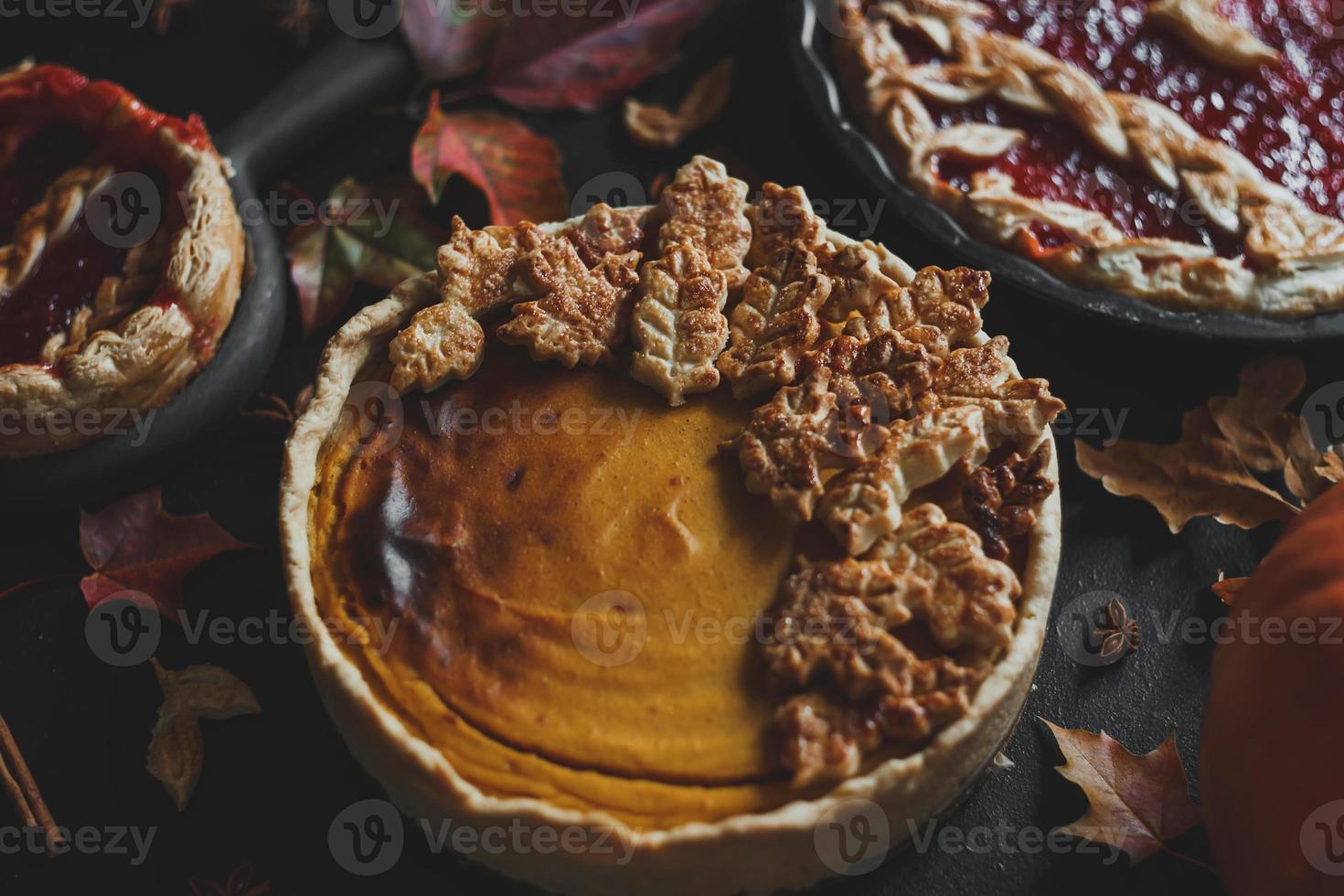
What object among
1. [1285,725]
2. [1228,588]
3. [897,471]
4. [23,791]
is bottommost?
[23,791]

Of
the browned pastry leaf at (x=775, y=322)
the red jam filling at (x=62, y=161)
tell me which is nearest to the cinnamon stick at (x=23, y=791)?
the red jam filling at (x=62, y=161)

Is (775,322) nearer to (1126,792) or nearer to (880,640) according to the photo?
(880,640)

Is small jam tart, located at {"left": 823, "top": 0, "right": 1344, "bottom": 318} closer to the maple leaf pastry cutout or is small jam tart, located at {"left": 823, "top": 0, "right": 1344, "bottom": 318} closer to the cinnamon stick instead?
the maple leaf pastry cutout

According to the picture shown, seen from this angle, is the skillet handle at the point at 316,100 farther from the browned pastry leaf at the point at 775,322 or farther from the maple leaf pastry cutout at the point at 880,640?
the maple leaf pastry cutout at the point at 880,640

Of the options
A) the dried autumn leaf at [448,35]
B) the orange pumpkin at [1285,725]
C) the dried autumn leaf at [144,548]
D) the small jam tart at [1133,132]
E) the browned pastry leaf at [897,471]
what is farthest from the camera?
the dried autumn leaf at [448,35]

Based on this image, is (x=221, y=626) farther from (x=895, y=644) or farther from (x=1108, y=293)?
(x=1108, y=293)

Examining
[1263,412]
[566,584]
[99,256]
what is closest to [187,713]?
[566,584]

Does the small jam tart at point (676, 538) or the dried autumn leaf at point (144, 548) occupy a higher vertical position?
the small jam tart at point (676, 538)
